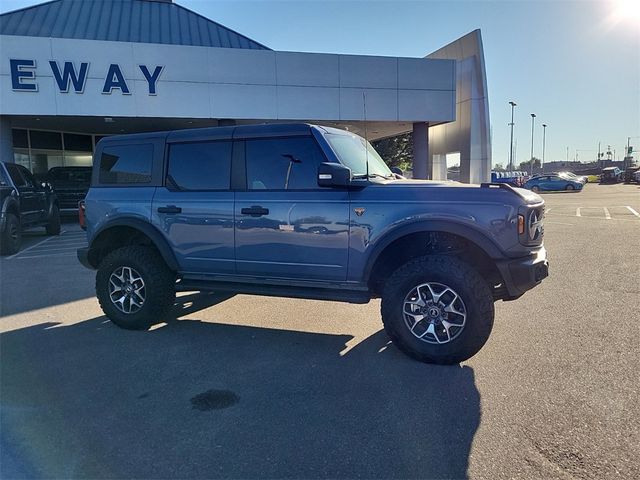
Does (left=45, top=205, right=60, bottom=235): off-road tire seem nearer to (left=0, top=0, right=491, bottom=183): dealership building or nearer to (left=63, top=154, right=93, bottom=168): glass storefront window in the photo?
(left=0, top=0, right=491, bottom=183): dealership building

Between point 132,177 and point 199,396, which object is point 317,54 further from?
point 199,396

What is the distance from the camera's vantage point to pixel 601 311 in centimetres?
546

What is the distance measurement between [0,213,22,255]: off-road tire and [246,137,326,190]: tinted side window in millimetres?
7766

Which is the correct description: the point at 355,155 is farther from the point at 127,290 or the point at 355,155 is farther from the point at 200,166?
the point at 127,290

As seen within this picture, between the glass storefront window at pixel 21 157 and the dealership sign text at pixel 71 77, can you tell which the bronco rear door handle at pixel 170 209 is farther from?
the glass storefront window at pixel 21 157

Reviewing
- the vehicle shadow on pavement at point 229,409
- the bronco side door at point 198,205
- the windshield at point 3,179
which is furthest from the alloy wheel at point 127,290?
the windshield at point 3,179

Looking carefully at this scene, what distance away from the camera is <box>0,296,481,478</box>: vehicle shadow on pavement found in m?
2.72

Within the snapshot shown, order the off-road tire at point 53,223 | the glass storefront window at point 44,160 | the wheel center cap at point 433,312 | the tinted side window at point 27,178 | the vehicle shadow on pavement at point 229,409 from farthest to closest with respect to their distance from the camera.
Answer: the glass storefront window at point 44,160 < the off-road tire at point 53,223 < the tinted side window at point 27,178 < the wheel center cap at point 433,312 < the vehicle shadow on pavement at point 229,409

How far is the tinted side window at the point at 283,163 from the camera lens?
458cm

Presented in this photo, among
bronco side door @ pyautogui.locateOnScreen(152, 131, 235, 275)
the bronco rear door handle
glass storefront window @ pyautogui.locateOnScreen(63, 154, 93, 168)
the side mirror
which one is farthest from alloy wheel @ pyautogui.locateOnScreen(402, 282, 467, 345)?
glass storefront window @ pyautogui.locateOnScreen(63, 154, 93, 168)

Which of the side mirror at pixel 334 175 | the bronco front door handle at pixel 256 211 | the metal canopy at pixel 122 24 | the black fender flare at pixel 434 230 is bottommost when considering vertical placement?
the black fender flare at pixel 434 230

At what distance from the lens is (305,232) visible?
4.46 metres

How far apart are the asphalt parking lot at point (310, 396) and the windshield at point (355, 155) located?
5.52ft

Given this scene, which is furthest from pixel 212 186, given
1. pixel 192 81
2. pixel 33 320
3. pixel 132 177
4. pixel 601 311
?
pixel 192 81
